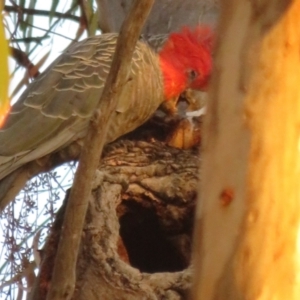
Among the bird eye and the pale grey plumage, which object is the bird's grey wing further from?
the bird eye

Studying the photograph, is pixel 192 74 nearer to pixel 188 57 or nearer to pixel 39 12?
pixel 188 57

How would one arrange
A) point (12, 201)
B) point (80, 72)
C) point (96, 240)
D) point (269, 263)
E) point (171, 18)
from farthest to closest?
point (171, 18) → point (80, 72) → point (12, 201) → point (96, 240) → point (269, 263)

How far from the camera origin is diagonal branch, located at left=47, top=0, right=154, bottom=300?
0.81m

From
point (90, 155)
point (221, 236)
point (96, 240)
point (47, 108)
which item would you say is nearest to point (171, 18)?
point (47, 108)

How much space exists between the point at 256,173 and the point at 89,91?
2.95 feet

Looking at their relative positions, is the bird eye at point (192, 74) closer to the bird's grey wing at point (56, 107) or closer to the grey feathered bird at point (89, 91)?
the grey feathered bird at point (89, 91)

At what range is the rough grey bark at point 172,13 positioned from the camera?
1.71 m

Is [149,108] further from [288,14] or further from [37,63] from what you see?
[288,14]

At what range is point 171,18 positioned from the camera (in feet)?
5.77

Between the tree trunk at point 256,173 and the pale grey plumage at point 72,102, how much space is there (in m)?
0.80

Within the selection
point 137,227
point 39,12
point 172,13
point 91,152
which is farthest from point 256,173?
point 39,12

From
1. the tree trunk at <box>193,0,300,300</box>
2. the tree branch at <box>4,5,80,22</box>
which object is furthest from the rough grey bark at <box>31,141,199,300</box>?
the tree branch at <box>4,5,80,22</box>

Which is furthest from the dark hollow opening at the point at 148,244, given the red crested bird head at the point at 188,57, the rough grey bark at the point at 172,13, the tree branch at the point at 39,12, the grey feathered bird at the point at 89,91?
the tree branch at the point at 39,12

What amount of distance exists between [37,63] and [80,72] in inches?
11.1
